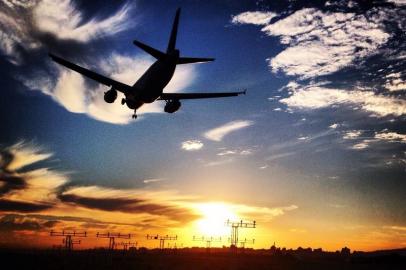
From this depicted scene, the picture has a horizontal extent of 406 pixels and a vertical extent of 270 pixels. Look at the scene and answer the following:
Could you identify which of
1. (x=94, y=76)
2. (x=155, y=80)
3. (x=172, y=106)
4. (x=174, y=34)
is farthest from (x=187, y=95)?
(x=94, y=76)

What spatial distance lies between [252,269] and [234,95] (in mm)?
48082

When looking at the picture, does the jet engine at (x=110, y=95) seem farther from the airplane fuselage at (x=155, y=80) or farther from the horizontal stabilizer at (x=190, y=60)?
the horizontal stabilizer at (x=190, y=60)

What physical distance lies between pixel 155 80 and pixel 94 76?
636 centimetres

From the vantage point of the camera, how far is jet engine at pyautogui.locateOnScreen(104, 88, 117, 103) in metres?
42.8

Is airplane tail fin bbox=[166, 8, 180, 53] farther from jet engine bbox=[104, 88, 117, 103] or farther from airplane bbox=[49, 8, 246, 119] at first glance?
jet engine bbox=[104, 88, 117, 103]

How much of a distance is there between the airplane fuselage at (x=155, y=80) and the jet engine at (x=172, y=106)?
2.37 meters

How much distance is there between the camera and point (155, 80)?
40.0 m

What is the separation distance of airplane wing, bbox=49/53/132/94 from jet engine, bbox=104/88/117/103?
65 centimetres

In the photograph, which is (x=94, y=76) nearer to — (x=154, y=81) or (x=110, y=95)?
(x=110, y=95)

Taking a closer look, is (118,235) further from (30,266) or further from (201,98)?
(201,98)

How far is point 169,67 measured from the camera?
39438mm

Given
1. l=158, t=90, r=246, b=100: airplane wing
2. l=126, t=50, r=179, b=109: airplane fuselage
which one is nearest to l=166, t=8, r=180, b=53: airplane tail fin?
l=126, t=50, r=179, b=109: airplane fuselage

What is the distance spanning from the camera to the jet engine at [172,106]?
143 ft

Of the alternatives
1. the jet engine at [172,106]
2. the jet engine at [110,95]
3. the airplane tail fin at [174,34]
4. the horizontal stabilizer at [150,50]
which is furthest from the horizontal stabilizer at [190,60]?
the jet engine at [110,95]
